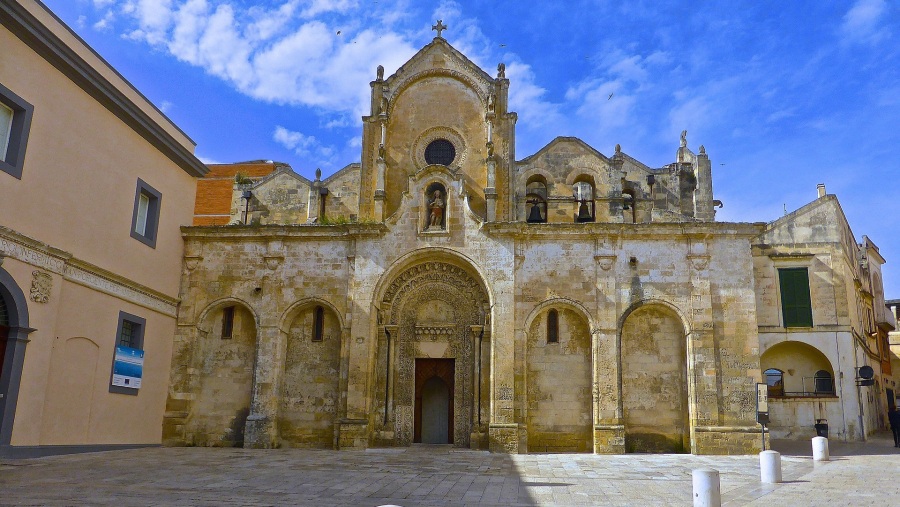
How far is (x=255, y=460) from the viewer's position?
1572 cm

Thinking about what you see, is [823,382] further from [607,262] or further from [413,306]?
[413,306]

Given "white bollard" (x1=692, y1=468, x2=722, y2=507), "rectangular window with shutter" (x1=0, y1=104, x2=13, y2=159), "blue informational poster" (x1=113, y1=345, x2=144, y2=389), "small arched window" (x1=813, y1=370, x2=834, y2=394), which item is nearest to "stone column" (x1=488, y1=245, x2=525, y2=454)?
"blue informational poster" (x1=113, y1=345, x2=144, y2=389)

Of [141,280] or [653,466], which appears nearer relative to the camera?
[653,466]

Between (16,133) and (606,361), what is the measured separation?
1511 centimetres

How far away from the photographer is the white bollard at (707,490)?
8.95 m

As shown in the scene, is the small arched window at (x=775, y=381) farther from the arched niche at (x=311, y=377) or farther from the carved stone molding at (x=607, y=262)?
the arched niche at (x=311, y=377)

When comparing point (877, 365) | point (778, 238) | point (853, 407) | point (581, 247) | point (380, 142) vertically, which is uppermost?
point (380, 142)

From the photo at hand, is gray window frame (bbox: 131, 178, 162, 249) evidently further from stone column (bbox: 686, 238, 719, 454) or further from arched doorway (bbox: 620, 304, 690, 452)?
stone column (bbox: 686, 238, 719, 454)

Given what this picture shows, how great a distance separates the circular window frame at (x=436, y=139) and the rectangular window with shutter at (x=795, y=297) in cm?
1287

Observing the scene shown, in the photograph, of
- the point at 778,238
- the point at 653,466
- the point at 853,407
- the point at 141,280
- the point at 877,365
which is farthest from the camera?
the point at 877,365

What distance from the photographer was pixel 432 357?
20641 mm

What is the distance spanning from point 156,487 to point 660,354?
13.8 m

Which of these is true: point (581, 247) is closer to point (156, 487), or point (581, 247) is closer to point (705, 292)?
point (705, 292)

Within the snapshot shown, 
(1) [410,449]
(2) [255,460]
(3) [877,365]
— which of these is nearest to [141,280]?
(2) [255,460]
